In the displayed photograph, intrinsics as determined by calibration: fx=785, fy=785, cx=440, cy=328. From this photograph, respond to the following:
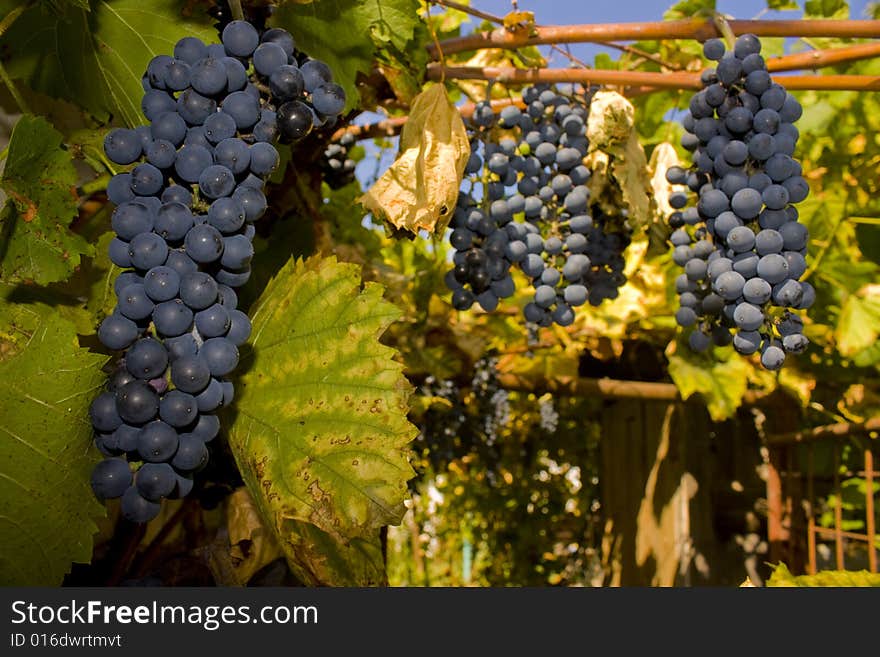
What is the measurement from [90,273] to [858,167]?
2.52 meters

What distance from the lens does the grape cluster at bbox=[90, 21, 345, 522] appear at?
78cm

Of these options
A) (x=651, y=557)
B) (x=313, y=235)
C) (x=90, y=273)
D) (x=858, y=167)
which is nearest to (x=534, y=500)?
(x=651, y=557)

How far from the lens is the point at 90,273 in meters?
1.21

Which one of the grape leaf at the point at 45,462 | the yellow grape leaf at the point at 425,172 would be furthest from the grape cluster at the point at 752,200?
the grape leaf at the point at 45,462

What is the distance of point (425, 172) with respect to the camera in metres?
1.33

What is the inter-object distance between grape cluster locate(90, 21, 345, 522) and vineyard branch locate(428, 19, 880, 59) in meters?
0.77

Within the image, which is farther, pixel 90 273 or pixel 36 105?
pixel 36 105

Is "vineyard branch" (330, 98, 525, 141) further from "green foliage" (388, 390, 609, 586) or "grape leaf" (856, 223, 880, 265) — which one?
"green foliage" (388, 390, 609, 586)

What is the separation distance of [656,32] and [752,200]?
463 millimetres

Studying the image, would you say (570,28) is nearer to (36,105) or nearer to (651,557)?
(36,105)

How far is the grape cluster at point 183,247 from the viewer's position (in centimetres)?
78

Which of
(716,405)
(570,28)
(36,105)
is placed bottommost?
(716,405)

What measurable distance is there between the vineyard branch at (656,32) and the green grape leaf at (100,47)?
2.28 ft

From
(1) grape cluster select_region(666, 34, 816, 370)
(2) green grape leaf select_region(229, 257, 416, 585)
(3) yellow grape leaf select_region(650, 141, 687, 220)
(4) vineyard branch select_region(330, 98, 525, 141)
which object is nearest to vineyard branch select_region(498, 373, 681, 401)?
(4) vineyard branch select_region(330, 98, 525, 141)
